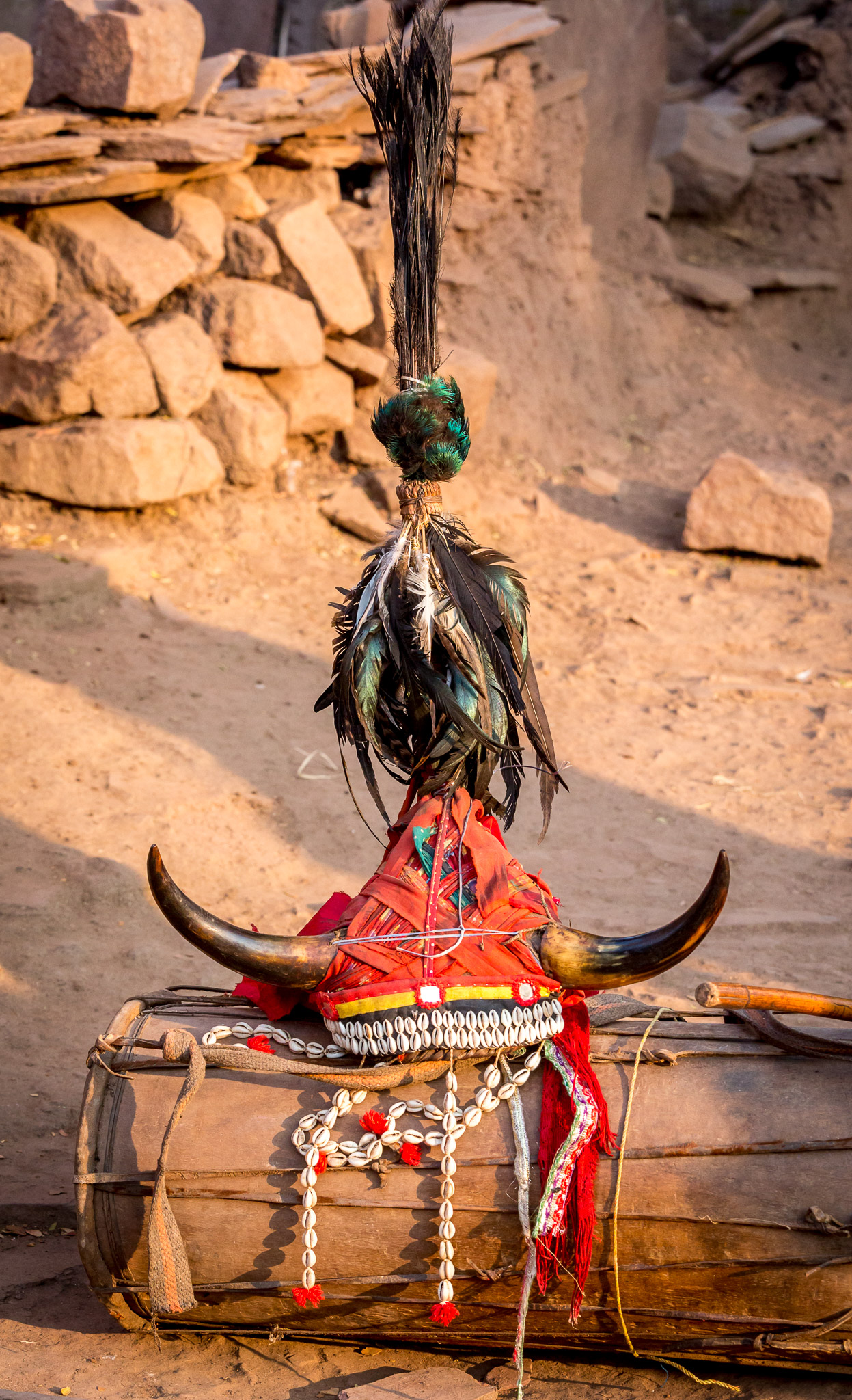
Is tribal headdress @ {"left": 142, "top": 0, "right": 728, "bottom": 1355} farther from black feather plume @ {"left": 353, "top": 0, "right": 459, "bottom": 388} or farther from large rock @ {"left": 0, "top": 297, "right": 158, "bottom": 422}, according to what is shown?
large rock @ {"left": 0, "top": 297, "right": 158, "bottom": 422}

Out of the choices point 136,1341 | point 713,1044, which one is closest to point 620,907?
point 713,1044

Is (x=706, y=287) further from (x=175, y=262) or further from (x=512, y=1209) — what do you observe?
(x=512, y=1209)

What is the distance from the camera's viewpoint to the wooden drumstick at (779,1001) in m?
2.12

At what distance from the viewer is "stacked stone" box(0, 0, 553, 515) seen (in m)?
5.80

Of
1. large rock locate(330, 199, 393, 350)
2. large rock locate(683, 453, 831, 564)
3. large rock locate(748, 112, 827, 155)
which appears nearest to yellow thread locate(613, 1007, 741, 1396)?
large rock locate(683, 453, 831, 564)

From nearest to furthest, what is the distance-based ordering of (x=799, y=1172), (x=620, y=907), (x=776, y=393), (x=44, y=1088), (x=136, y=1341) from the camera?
1. (x=799, y=1172)
2. (x=136, y=1341)
3. (x=44, y=1088)
4. (x=620, y=907)
5. (x=776, y=393)

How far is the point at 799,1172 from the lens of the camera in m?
2.01

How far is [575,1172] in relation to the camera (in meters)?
2.03

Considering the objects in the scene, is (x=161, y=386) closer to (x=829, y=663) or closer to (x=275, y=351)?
(x=275, y=351)

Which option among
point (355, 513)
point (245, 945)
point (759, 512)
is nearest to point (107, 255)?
point (355, 513)

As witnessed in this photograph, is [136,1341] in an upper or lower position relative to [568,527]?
lower

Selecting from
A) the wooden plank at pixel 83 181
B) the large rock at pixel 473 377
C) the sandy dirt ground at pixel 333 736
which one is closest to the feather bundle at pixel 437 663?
the sandy dirt ground at pixel 333 736

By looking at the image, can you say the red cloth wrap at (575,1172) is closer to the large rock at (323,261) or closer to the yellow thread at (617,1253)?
the yellow thread at (617,1253)

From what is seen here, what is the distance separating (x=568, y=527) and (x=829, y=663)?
1951 millimetres
